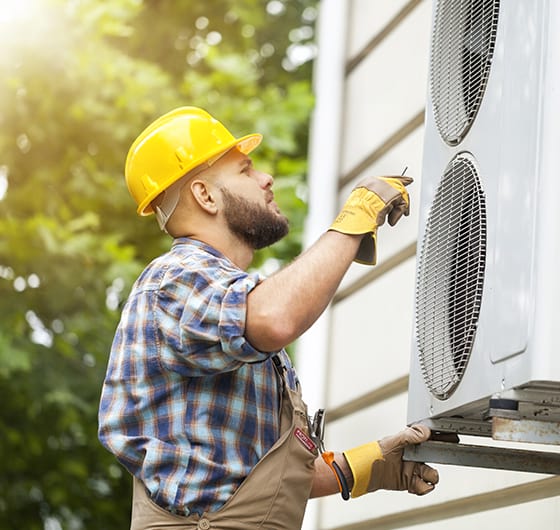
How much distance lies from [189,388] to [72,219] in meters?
6.05

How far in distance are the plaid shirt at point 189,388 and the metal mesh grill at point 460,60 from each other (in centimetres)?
49

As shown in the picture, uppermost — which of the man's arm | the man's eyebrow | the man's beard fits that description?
the man's eyebrow

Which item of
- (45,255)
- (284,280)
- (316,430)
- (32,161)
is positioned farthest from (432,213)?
(32,161)

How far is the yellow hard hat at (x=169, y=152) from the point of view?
2295mm

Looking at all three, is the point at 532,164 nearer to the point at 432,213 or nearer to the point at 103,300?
the point at 432,213

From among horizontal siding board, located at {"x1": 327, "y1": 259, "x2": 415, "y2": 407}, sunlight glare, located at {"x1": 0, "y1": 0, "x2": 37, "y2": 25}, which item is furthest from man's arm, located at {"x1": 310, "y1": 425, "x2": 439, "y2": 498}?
sunlight glare, located at {"x1": 0, "y1": 0, "x2": 37, "y2": 25}

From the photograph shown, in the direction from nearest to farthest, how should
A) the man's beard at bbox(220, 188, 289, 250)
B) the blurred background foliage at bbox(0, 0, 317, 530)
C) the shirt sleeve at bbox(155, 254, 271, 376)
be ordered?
1. the shirt sleeve at bbox(155, 254, 271, 376)
2. the man's beard at bbox(220, 188, 289, 250)
3. the blurred background foliage at bbox(0, 0, 317, 530)

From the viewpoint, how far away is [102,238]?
7746 millimetres

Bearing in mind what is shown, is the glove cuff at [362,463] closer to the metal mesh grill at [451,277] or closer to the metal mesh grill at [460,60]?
the metal mesh grill at [451,277]

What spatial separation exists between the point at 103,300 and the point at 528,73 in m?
6.22

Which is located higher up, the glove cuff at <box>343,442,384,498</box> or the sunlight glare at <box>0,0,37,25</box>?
the sunlight glare at <box>0,0,37,25</box>

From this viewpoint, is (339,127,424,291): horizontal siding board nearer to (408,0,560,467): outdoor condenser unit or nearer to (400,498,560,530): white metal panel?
(400,498,560,530): white metal panel

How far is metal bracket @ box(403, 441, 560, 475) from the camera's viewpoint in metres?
1.94

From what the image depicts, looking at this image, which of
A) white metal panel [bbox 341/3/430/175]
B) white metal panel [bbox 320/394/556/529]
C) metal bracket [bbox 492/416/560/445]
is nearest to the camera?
metal bracket [bbox 492/416/560/445]
